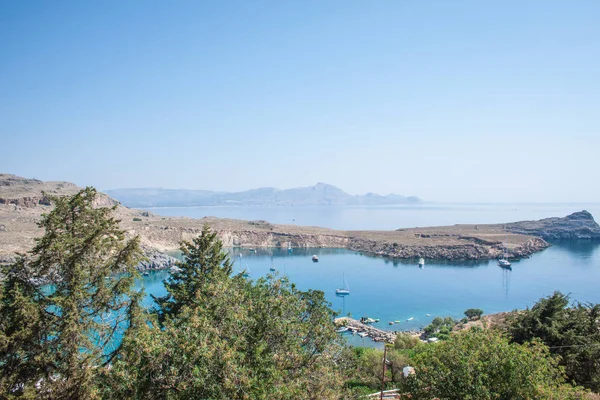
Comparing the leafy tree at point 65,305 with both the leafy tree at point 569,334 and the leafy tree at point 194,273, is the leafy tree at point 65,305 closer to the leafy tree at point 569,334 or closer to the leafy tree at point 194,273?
the leafy tree at point 194,273

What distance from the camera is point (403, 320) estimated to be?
41.5 meters

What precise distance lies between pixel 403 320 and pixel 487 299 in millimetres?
16278

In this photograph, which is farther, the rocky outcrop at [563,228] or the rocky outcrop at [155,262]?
the rocky outcrop at [563,228]

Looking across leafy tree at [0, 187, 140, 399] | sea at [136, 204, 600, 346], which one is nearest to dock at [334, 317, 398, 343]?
sea at [136, 204, 600, 346]

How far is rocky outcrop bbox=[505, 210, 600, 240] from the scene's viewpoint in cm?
10691

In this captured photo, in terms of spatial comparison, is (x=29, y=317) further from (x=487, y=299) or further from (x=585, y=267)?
(x=585, y=267)

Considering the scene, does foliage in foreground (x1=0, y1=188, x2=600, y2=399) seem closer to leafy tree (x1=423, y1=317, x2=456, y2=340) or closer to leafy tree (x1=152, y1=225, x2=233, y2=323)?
leafy tree (x1=152, y1=225, x2=233, y2=323)

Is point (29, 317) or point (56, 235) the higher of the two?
point (56, 235)

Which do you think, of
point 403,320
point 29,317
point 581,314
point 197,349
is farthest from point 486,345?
point 403,320

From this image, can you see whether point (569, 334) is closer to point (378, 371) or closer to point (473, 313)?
point (378, 371)

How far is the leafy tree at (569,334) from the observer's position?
54.3ft

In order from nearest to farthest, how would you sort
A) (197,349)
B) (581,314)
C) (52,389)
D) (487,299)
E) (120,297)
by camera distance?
(197,349) < (52,389) < (120,297) < (581,314) < (487,299)

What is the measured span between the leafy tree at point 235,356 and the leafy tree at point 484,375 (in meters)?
2.85

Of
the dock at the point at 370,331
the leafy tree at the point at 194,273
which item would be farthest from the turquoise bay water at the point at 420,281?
the leafy tree at the point at 194,273
